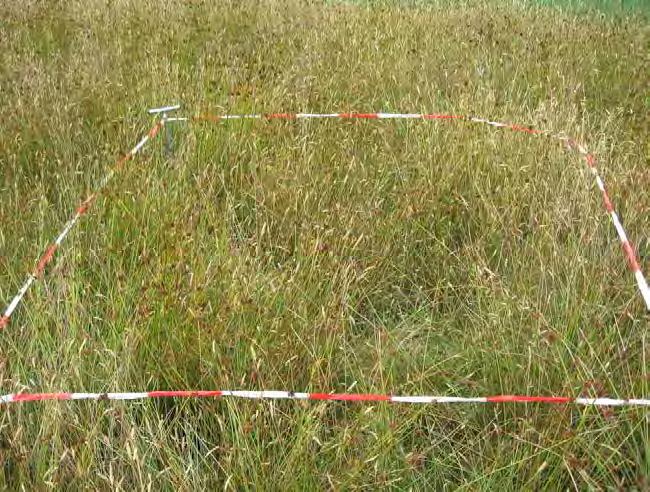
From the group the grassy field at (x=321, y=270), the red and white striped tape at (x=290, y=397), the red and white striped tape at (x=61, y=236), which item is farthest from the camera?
the red and white striped tape at (x=61, y=236)

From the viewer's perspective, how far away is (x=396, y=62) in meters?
4.71

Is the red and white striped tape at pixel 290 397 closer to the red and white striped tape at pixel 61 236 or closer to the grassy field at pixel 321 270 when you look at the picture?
the grassy field at pixel 321 270

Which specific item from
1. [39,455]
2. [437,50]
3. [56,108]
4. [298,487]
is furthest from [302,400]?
[437,50]

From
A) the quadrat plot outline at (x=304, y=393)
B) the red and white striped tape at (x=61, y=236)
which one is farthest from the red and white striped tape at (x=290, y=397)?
the red and white striped tape at (x=61, y=236)

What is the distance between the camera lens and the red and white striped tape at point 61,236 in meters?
2.08

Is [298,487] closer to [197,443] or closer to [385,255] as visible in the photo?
[197,443]

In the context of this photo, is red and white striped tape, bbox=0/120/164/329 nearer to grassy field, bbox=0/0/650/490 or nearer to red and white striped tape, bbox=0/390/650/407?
grassy field, bbox=0/0/650/490

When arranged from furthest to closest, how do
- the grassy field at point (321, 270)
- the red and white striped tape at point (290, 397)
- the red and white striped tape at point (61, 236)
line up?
the red and white striped tape at point (61, 236), the grassy field at point (321, 270), the red and white striped tape at point (290, 397)

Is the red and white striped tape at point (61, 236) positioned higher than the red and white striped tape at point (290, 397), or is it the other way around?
the red and white striped tape at point (61, 236)

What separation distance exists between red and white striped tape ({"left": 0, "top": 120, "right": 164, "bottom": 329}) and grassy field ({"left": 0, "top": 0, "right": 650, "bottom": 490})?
50 mm

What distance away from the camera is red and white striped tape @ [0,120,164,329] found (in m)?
2.08

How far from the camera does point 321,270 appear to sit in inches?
→ 93.8

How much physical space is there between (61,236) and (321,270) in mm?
894

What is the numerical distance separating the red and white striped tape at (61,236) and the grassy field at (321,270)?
0.05m
